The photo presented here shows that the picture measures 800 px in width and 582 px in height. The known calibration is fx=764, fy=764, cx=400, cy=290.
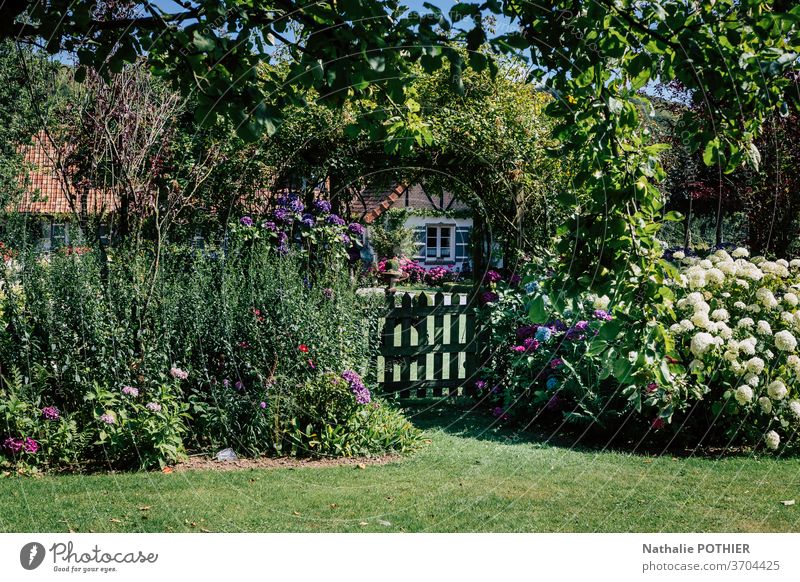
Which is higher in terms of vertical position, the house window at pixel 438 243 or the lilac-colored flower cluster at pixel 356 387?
the house window at pixel 438 243

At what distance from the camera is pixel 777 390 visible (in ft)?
16.7

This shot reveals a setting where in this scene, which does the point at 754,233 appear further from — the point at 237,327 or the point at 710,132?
the point at 237,327

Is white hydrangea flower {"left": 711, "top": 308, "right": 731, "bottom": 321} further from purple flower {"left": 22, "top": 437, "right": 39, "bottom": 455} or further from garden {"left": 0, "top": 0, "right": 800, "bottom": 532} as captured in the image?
purple flower {"left": 22, "top": 437, "right": 39, "bottom": 455}

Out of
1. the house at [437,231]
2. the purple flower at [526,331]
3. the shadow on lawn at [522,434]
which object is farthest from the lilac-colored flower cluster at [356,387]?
the house at [437,231]

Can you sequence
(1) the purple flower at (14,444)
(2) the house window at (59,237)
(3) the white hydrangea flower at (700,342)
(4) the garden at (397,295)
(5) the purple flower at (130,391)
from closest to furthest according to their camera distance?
(4) the garden at (397,295)
(1) the purple flower at (14,444)
(5) the purple flower at (130,391)
(3) the white hydrangea flower at (700,342)
(2) the house window at (59,237)

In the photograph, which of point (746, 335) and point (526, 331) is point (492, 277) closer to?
point (526, 331)

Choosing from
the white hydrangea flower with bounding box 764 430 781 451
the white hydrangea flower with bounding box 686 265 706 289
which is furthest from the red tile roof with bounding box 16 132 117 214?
the white hydrangea flower with bounding box 764 430 781 451

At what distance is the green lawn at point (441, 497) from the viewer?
4.04 metres

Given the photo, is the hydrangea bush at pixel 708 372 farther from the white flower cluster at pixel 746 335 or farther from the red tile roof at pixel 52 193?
the red tile roof at pixel 52 193

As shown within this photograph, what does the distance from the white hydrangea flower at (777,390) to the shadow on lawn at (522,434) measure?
50 cm

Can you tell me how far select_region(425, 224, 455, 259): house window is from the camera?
1212 cm

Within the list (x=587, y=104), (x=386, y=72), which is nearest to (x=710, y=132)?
(x=587, y=104)

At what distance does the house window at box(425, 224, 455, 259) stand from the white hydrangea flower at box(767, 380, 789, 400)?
6.94 metres

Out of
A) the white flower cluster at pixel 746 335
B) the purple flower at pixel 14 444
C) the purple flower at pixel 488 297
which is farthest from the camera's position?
the purple flower at pixel 488 297
